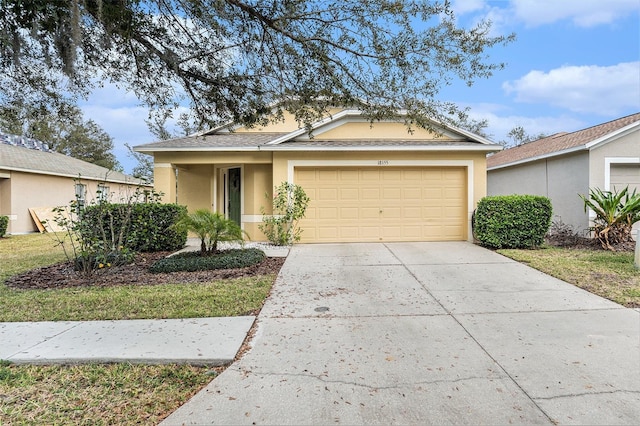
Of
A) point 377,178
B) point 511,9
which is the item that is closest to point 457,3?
point 511,9

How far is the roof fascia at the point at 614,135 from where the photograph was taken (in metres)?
10.8

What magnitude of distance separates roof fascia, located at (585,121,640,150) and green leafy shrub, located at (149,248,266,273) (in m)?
10.3

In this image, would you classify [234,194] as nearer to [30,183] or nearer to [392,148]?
[392,148]

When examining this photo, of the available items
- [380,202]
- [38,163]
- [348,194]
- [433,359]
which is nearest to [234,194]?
[348,194]

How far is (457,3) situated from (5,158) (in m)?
19.9

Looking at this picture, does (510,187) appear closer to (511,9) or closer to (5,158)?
(511,9)

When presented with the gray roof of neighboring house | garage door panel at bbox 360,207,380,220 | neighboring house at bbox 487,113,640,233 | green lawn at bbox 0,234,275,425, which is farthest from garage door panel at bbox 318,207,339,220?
the gray roof of neighboring house

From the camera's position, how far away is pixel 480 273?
23.1 ft

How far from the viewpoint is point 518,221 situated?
9.66m

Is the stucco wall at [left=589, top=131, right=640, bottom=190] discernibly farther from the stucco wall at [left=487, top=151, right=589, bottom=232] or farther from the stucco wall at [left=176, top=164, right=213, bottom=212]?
the stucco wall at [left=176, top=164, right=213, bottom=212]

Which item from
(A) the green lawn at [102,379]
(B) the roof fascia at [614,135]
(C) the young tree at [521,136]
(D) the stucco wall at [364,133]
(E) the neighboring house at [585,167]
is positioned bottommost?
(A) the green lawn at [102,379]

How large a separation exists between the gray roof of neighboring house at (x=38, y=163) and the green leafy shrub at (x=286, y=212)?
771 centimetres

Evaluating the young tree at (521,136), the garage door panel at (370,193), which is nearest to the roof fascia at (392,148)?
the garage door panel at (370,193)

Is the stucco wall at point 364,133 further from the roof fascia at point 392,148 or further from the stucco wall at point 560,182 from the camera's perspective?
the stucco wall at point 560,182
